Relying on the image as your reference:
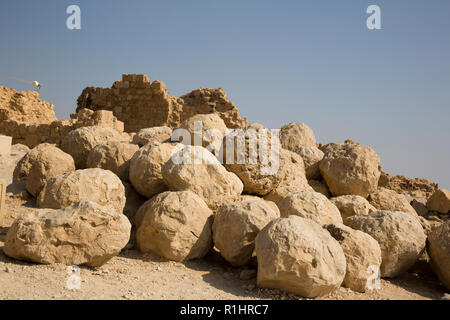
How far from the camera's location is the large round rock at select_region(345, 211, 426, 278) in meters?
4.33

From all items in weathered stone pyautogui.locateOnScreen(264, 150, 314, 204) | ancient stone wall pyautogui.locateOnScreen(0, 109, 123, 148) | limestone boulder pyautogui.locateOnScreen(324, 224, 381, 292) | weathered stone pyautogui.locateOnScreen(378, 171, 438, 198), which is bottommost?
weathered stone pyautogui.locateOnScreen(378, 171, 438, 198)

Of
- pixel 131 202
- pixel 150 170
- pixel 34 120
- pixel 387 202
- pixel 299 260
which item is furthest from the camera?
pixel 34 120

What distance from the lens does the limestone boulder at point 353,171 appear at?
5.81 m

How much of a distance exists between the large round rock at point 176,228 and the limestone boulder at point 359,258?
4.61 feet

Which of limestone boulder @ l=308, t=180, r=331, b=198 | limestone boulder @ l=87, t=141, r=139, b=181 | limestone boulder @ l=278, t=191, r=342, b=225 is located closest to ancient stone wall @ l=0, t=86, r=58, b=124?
limestone boulder @ l=87, t=141, r=139, b=181

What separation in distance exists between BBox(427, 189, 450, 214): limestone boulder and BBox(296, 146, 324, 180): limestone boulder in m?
3.96

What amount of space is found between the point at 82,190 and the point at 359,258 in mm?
3085

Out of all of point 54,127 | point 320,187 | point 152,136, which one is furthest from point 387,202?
point 54,127

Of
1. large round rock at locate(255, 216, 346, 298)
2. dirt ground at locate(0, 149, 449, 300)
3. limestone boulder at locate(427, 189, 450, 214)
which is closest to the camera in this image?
dirt ground at locate(0, 149, 449, 300)

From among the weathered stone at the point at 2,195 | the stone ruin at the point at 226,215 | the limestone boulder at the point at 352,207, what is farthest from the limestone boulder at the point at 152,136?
the limestone boulder at the point at 352,207

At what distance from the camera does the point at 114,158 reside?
5391mm

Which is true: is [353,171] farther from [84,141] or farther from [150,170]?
[84,141]

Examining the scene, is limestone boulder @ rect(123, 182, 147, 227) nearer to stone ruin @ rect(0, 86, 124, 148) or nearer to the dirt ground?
the dirt ground

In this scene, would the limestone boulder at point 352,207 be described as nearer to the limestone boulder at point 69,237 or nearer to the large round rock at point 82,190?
the large round rock at point 82,190
